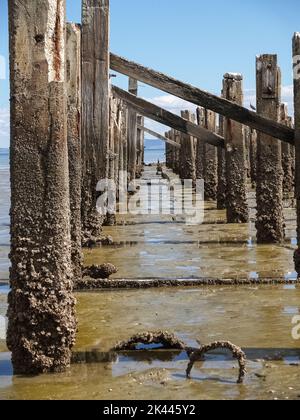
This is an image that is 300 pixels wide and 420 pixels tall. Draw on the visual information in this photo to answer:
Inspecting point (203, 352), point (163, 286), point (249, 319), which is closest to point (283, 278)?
point (163, 286)

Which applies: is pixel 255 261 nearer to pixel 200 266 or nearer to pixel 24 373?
pixel 200 266

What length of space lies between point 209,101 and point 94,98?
1.56 m

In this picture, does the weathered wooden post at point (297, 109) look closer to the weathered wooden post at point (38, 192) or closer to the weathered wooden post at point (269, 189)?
the weathered wooden post at point (269, 189)

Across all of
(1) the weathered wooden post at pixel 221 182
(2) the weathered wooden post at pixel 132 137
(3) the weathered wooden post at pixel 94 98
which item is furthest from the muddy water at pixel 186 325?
(2) the weathered wooden post at pixel 132 137

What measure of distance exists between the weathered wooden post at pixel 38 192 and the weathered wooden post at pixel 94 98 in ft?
13.9

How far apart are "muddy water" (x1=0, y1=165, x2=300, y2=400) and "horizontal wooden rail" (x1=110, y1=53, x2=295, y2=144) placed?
128cm

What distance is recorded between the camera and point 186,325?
19.1 feet

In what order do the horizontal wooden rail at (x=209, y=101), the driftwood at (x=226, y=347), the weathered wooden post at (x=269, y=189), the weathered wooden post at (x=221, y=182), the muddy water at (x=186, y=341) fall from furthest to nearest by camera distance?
1. the weathered wooden post at (x=221, y=182)
2. the weathered wooden post at (x=269, y=189)
3. the horizontal wooden rail at (x=209, y=101)
4. the driftwood at (x=226, y=347)
5. the muddy water at (x=186, y=341)

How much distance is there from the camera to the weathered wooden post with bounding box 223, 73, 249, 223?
1159 centimetres

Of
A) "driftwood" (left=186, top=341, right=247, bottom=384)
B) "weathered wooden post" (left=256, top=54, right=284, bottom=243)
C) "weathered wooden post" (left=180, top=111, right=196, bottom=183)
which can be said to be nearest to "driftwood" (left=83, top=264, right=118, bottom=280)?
"driftwood" (left=186, top=341, right=247, bottom=384)

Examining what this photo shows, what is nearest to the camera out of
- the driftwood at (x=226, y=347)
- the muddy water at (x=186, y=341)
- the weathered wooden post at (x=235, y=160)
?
the muddy water at (x=186, y=341)

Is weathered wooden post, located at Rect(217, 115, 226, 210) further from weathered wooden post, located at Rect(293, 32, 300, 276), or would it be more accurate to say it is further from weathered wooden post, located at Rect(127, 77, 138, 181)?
weathered wooden post, located at Rect(127, 77, 138, 181)

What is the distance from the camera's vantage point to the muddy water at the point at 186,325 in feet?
14.4
